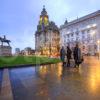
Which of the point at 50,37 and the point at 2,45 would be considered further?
the point at 50,37

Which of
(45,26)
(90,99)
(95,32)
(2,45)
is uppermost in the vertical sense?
(45,26)

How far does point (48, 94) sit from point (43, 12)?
132 metres

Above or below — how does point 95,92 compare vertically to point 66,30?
below

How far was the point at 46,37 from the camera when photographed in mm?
124250

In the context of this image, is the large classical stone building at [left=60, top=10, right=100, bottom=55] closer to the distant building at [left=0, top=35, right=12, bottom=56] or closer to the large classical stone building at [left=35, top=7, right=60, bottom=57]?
the large classical stone building at [left=35, top=7, right=60, bottom=57]

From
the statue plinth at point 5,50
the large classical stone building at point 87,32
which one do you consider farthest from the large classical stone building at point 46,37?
the statue plinth at point 5,50

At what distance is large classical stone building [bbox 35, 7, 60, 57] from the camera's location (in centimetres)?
11291

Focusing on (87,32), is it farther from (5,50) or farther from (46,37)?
(46,37)

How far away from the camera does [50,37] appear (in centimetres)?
11925

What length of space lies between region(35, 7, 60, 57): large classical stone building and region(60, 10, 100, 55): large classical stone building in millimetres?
22752

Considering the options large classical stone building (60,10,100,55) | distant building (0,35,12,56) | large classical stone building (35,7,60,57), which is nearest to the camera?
distant building (0,35,12,56)

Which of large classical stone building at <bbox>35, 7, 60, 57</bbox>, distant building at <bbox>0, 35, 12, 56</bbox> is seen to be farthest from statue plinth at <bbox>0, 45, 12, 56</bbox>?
large classical stone building at <bbox>35, 7, 60, 57</bbox>

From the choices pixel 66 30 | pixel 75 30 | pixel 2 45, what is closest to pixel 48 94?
pixel 2 45

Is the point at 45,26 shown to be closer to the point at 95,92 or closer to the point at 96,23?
the point at 96,23
